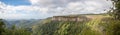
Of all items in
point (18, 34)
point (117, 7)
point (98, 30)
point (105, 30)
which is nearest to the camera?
point (117, 7)

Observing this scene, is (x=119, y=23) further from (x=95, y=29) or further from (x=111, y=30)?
(x=95, y=29)

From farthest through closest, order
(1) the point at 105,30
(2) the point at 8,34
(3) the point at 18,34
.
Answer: (3) the point at 18,34
(2) the point at 8,34
(1) the point at 105,30

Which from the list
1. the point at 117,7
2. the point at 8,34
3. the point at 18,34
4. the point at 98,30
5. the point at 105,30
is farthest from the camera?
the point at 18,34

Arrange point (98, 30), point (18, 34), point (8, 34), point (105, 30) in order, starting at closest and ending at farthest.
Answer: point (105, 30)
point (98, 30)
point (8, 34)
point (18, 34)

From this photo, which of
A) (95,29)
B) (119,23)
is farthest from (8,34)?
(119,23)

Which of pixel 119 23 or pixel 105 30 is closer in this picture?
pixel 119 23

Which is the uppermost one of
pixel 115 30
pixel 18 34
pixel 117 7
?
pixel 117 7

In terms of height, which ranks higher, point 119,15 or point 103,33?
point 119,15

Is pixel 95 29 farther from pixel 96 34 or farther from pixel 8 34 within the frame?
pixel 8 34

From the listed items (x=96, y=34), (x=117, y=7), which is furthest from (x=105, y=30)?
(x=96, y=34)

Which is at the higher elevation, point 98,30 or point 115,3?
point 115,3
